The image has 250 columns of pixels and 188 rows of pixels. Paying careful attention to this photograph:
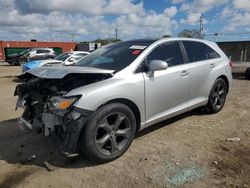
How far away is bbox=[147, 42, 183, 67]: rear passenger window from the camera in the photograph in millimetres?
4730

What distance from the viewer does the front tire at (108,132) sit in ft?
12.0

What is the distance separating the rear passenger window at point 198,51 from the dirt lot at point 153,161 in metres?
1.29

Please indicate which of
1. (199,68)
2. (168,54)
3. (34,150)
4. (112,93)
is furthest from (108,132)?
(199,68)

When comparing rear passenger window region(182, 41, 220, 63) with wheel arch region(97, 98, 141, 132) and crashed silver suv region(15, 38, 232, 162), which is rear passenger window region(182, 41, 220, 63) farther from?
wheel arch region(97, 98, 141, 132)

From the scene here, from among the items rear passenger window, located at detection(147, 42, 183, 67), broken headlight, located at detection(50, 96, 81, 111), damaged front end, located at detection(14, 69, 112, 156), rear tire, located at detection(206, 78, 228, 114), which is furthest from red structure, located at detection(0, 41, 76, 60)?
broken headlight, located at detection(50, 96, 81, 111)

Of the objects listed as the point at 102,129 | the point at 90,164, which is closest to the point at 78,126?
the point at 102,129

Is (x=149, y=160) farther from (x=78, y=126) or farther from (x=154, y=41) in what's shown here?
(x=154, y=41)

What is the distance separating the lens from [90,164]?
3.96 m

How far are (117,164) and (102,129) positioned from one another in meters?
0.53

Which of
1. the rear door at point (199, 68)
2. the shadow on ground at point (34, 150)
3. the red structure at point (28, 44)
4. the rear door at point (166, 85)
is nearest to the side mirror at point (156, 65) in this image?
the rear door at point (166, 85)

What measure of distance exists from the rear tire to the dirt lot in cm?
52

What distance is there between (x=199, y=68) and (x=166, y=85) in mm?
1153

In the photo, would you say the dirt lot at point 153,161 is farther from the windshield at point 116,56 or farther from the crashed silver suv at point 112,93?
the windshield at point 116,56

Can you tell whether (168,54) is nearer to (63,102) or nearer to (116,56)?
(116,56)
